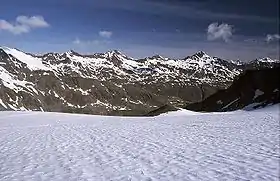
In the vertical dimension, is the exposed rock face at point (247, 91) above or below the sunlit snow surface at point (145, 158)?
above

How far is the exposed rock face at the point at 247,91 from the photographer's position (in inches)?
6009

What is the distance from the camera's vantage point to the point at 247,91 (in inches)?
6560

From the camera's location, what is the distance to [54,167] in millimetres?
13453

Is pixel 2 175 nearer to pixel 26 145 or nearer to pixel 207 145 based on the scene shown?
pixel 26 145

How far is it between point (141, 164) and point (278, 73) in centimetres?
16149

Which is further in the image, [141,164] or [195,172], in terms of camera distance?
[141,164]

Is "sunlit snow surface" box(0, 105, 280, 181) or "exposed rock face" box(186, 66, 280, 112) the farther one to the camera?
"exposed rock face" box(186, 66, 280, 112)

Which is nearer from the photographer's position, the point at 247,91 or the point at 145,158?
the point at 145,158

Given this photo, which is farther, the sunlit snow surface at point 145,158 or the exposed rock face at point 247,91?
the exposed rock face at point 247,91

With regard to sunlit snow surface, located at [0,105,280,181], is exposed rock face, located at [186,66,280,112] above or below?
above

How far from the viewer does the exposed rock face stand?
501ft

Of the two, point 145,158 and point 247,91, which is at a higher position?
point 247,91

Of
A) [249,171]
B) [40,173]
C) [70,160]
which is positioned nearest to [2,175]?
[40,173]

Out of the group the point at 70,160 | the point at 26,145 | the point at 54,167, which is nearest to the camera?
the point at 54,167
